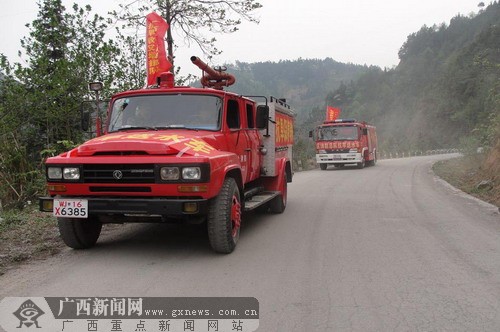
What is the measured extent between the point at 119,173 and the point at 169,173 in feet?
1.98

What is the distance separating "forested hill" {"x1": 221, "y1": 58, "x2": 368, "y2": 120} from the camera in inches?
6560

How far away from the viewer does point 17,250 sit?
581 centimetres

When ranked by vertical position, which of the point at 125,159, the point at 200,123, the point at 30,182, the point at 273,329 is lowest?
the point at 273,329

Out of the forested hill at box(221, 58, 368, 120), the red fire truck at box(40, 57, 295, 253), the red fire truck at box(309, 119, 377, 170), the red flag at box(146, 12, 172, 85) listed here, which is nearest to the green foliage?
the red flag at box(146, 12, 172, 85)

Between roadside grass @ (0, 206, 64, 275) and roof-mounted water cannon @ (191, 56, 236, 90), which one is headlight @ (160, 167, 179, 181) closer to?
roadside grass @ (0, 206, 64, 275)

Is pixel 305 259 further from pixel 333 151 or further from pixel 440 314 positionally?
pixel 333 151

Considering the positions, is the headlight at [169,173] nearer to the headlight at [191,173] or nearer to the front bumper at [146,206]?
Result: the headlight at [191,173]

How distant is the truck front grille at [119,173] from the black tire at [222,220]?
85 centimetres

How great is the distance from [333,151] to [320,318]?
20360mm

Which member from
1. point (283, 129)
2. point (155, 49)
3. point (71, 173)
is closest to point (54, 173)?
point (71, 173)

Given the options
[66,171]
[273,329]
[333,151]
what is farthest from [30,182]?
[333,151]

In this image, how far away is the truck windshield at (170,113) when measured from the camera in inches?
239

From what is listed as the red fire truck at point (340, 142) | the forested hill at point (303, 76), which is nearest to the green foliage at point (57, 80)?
the red fire truck at point (340, 142)

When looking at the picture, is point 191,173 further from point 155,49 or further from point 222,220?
point 155,49
